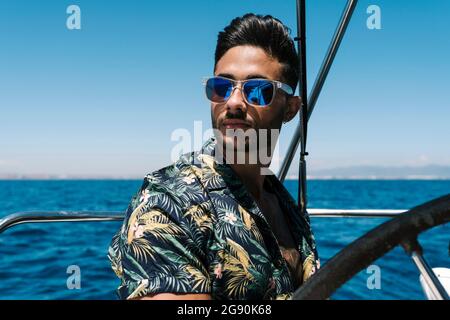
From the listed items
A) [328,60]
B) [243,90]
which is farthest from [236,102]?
[328,60]

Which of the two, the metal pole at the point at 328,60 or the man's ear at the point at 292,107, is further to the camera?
the metal pole at the point at 328,60

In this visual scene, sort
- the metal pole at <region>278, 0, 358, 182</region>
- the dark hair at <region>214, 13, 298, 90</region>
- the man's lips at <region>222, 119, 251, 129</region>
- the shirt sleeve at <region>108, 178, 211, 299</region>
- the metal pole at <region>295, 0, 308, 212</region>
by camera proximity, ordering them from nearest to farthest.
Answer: the shirt sleeve at <region>108, 178, 211, 299</region>
the man's lips at <region>222, 119, 251, 129</region>
the dark hair at <region>214, 13, 298, 90</region>
the metal pole at <region>295, 0, 308, 212</region>
the metal pole at <region>278, 0, 358, 182</region>

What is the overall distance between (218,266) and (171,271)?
0.13 metres

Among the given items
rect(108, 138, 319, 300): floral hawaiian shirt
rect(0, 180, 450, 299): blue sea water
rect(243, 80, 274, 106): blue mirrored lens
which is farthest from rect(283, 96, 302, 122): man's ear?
rect(0, 180, 450, 299): blue sea water

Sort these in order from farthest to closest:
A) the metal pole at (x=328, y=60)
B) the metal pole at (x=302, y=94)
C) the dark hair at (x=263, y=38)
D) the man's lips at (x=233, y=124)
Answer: the metal pole at (x=328, y=60)
the metal pole at (x=302, y=94)
the dark hair at (x=263, y=38)
the man's lips at (x=233, y=124)

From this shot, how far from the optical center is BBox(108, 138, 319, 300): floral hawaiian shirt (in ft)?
2.99

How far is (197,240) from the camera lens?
1.00 meters

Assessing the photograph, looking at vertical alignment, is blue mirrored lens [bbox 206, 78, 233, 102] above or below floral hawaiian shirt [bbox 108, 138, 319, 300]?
above

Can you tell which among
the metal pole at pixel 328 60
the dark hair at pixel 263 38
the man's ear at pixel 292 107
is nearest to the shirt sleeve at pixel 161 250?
the dark hair at pixel 263 38

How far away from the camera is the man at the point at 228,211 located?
92 centimetres

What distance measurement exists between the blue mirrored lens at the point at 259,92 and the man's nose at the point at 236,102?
0.02 m

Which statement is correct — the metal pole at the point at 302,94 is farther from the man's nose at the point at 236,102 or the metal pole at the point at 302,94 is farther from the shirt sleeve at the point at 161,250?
the shirt sleeve at the point at 161,250

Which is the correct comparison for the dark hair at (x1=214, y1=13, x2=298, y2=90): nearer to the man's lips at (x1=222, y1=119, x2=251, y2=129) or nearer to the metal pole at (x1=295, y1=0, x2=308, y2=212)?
the metal pole at (x1=295, y1=0, x2=308, y2=212)
